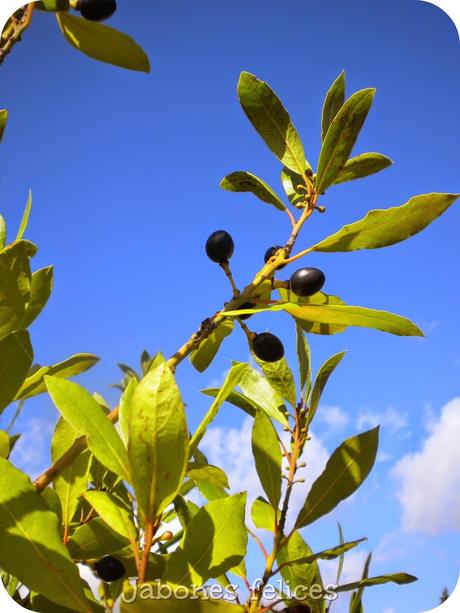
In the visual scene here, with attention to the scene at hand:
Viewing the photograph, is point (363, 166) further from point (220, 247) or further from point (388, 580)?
point (388, 580)

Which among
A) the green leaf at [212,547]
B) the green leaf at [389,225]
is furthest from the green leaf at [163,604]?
the green leaf at [389,225]

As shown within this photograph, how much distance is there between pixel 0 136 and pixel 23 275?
297 mm

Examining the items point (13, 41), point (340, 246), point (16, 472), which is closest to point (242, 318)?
point (340, 246)

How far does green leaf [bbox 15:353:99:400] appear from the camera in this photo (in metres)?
1.07

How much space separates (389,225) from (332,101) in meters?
Result: 0.28

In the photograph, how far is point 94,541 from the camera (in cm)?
92

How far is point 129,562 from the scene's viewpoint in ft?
3.12

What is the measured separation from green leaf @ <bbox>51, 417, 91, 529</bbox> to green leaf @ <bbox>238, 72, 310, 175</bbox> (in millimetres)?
621

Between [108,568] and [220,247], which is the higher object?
[220,247]

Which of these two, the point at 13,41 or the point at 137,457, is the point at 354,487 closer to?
the point at 137,457

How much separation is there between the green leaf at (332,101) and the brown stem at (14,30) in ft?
1.61

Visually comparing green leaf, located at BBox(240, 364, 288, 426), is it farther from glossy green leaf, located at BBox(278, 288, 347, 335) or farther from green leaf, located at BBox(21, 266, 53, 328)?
green leaf, located at BBox(21, 266, 53, 328)

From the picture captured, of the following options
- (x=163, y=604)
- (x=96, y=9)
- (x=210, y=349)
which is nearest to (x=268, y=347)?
(x=210, y=349)

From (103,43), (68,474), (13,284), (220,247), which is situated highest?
(103,43)
